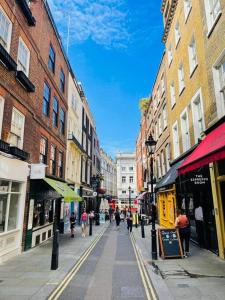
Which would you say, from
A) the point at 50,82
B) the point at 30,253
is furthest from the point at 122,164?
the point at 30,253

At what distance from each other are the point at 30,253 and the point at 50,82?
11.0 metres

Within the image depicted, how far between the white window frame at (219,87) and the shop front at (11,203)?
28.9 feet

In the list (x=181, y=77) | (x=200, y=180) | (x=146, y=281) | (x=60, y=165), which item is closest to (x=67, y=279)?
(x=146, y=281)

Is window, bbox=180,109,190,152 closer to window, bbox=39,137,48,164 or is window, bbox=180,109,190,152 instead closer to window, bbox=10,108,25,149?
window, bbox=39,137,48,164

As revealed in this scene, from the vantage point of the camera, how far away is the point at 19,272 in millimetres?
8055

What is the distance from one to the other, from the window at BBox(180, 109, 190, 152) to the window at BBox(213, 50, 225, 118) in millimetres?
4456

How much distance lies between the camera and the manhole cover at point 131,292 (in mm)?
6020

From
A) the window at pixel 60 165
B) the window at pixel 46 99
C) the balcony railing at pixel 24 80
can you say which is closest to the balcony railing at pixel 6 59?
the balcony railing at pixel 24 80

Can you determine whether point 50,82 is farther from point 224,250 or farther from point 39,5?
point 224,250

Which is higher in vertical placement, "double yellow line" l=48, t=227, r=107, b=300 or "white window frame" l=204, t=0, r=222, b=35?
"white window frame" l=204, t=0, r=222, b=35

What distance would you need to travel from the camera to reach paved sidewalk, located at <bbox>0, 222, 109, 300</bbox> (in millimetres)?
6082

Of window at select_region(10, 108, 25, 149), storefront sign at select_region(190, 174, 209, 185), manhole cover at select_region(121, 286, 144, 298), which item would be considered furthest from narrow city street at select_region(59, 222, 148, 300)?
window at select_region(10, 108, 25, 149)

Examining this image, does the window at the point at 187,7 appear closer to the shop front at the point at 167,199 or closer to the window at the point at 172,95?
the window at the point at 172,95

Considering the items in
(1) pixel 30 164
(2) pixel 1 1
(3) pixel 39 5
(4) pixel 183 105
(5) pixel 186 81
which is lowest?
(1) pixel 30 164
